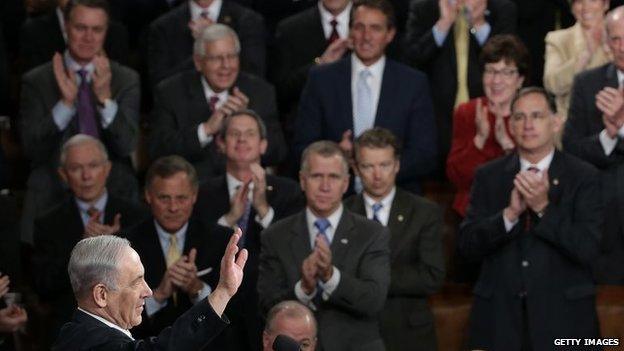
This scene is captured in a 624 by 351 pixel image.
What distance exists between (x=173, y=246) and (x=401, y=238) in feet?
3.76

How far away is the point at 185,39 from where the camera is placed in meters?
9.82

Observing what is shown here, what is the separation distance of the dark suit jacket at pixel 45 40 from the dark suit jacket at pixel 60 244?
63.2 inches

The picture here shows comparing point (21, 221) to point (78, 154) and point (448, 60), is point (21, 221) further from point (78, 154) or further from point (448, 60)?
point (448, 60)

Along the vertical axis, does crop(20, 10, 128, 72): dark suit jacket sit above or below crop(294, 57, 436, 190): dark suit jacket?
above

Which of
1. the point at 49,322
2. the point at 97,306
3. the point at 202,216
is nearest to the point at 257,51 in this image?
the point at 202,216

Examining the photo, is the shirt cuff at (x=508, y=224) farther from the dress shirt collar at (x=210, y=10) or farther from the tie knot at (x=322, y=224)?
the dress shirt collar at (x=210, y=10)

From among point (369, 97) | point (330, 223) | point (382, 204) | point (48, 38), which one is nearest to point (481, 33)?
point (369, 97)

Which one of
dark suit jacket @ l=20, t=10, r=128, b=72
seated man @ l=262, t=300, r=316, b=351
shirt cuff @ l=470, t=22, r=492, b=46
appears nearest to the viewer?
seated man @ l=262, t=300, r=316, b=351

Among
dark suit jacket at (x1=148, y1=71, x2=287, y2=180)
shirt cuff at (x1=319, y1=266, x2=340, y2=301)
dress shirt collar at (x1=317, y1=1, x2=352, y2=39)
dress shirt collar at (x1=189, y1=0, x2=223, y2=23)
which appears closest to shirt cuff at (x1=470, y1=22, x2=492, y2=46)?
dress shirt collar at (x1=317, y1=1, x2=352, y2=39)

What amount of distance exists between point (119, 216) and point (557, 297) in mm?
2303

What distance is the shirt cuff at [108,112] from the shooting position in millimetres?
9109

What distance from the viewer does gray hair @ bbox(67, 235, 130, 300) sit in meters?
5.18

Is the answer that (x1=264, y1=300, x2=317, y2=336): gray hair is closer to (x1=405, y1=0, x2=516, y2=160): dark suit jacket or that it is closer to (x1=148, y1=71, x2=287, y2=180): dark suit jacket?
(x1=148, y1=71, x2=287, y2=180): dark suit jacket

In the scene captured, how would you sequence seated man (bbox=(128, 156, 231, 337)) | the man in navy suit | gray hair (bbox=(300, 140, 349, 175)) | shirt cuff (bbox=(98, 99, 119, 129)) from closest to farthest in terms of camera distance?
seated man (bbox=(128, 156, 231, 337))
gray hair (bbox=(300, 140, 349, 175))
the man in navy suit
shirt cuff (bbox=(98, 99, 119, 129))
